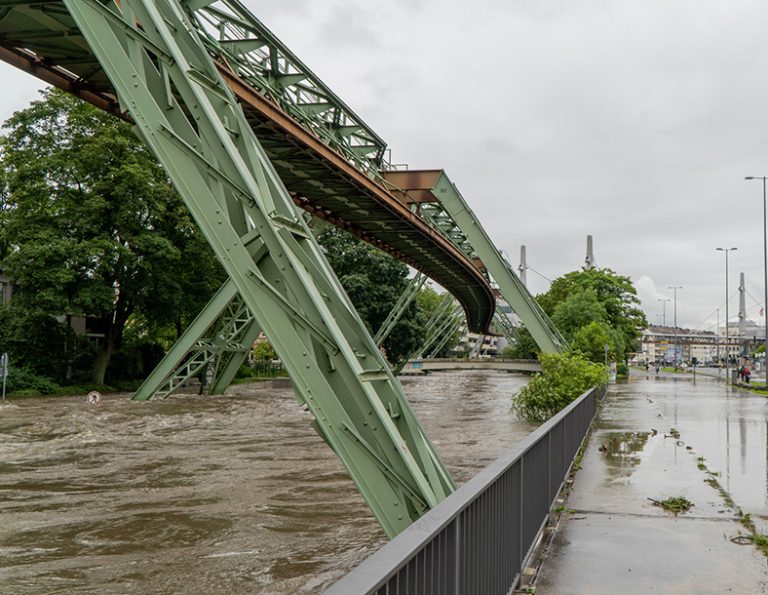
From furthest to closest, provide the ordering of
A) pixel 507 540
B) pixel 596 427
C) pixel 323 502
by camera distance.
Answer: pixel 596 427 < pixel 323 502 < pixel 507 540

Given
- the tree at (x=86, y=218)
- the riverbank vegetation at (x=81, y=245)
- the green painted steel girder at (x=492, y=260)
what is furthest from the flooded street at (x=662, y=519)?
the tree at (x=86, y=218)

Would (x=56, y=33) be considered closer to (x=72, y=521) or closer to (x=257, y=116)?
(x=257, y=116)

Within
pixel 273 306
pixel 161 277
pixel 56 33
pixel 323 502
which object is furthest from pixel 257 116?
pixel 161 277

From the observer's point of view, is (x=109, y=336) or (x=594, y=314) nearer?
(x=109, y=336)

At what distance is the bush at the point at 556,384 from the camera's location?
21.3 m

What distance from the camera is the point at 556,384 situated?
21797 millimetres

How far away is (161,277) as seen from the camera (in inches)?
1395

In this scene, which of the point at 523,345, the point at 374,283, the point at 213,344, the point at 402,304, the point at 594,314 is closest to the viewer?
the point at 213,344

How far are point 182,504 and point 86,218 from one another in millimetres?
25562

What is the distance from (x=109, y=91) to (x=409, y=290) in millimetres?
31085

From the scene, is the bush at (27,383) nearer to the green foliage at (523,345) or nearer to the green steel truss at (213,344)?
the green steel truss at (213,344)

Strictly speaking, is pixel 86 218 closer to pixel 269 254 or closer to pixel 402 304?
pixel 402 304

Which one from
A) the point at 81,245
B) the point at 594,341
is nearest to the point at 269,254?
the point at 81,245

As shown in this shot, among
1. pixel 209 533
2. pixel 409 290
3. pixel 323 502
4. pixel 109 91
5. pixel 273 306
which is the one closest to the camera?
pixel 273 306
